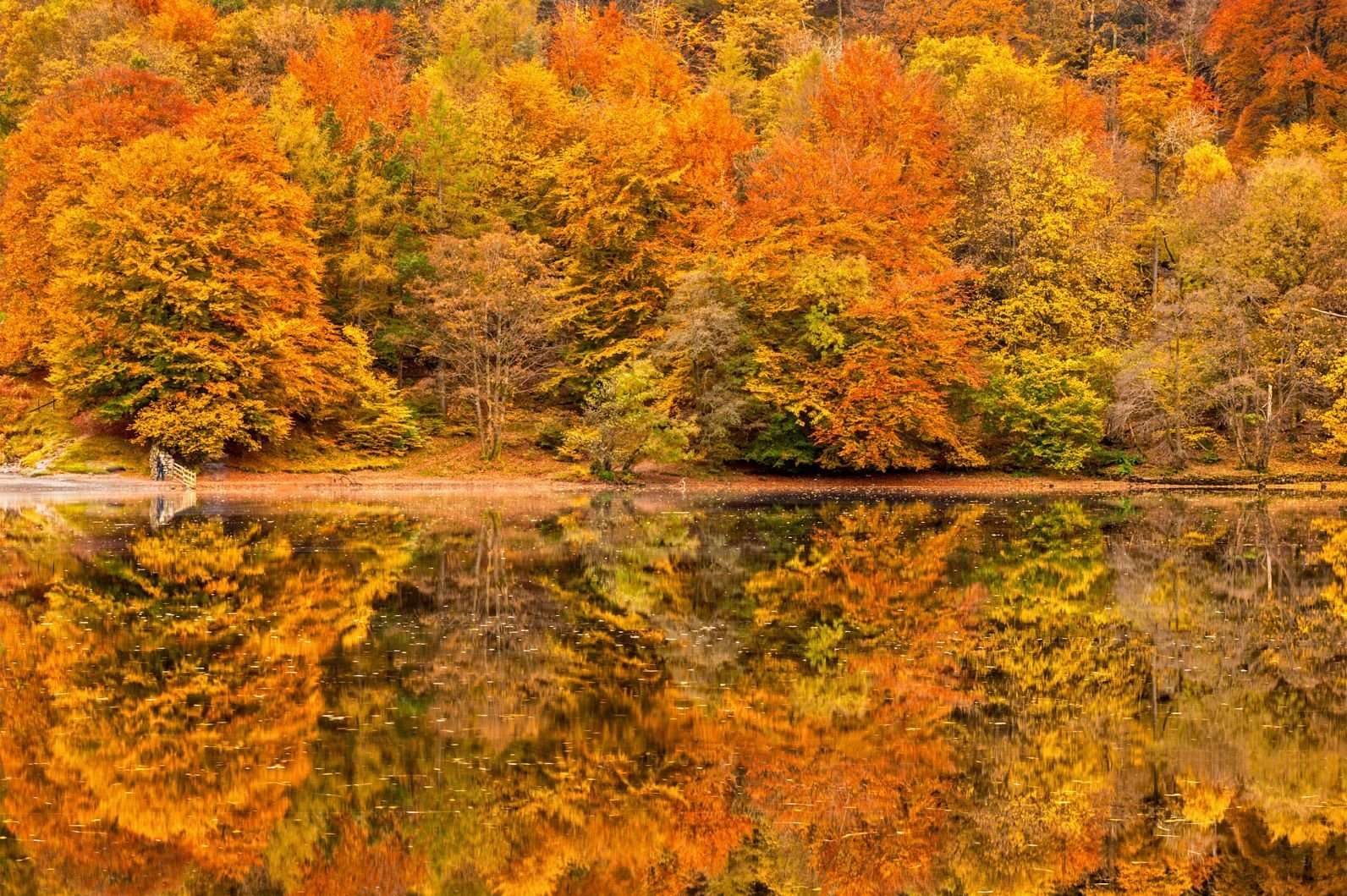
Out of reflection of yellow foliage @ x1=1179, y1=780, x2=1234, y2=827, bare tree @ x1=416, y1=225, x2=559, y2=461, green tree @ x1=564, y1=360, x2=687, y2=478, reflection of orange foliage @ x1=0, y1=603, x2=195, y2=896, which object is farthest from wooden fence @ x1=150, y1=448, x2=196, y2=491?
reflection of yellow foliage @ x1=1179, y1=780, x2=1234, y2=827

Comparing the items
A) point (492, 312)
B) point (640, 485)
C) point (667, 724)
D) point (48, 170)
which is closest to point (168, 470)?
point (492, 312)

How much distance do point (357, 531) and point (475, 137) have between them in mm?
33306

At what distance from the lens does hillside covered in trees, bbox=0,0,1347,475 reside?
173ft

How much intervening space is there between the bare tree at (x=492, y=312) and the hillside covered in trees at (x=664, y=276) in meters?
0.21

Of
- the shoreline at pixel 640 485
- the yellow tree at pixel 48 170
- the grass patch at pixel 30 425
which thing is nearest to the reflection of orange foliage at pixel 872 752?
the shoreline at pixel 640 485

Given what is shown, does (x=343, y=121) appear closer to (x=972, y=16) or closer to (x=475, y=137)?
(x=475, y=137)

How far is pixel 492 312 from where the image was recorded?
188ft

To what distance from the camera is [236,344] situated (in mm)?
52094

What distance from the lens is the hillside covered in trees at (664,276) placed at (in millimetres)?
52875

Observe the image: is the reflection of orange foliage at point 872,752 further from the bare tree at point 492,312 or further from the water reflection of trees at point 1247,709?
the bare tree at point 492,312

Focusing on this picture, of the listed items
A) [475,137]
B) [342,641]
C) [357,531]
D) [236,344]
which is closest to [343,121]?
[475,137]

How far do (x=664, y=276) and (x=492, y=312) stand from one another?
24.8ft

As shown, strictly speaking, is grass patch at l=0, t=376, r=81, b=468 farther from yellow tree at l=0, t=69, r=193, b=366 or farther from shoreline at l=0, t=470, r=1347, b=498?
shoreline at l=0, t=470, r=1347, b=498

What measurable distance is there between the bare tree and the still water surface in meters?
26.9
